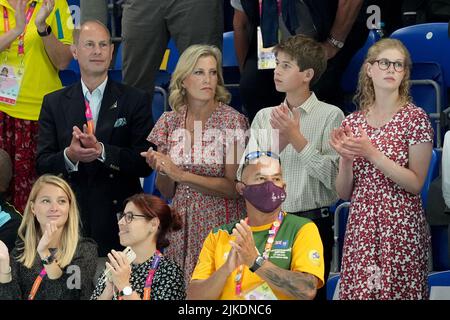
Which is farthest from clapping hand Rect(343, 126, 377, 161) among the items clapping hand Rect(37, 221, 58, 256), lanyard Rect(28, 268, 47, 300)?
lanyard Rect(28, 268, 47, 300)

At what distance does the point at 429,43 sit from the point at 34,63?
7.87 feet

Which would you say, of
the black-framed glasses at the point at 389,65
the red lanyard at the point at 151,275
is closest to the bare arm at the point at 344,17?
the black-framed glasses at the point at 389,65

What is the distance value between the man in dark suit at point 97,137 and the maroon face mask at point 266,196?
1.21 metres

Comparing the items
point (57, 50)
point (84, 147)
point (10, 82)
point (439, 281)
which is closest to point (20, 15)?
point (57, 50)

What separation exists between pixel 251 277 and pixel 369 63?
135cm

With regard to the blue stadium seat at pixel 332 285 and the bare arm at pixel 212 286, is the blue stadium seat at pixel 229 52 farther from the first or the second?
the bare arm at pixel 212 286

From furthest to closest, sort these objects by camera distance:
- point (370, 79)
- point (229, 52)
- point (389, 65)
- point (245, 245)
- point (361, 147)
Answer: point (229, 52) → point (370, 79) → point (389, 65) → point (361, 147) → point (245, 245)

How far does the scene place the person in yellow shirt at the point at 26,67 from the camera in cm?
705

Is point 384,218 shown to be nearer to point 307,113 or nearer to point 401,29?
point 307,113

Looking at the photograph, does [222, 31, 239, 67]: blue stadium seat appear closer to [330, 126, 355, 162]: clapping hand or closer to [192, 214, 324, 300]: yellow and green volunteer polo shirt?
[330, 126, 355, 162]: clapping hand

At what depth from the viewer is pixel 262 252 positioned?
537 cm

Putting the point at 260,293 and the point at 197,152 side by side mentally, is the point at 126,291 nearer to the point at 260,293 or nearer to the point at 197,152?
the point at 260,293

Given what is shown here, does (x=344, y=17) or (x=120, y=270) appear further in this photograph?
(x=344, y=17)

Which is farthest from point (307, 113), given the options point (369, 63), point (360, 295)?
point (360, 295)
